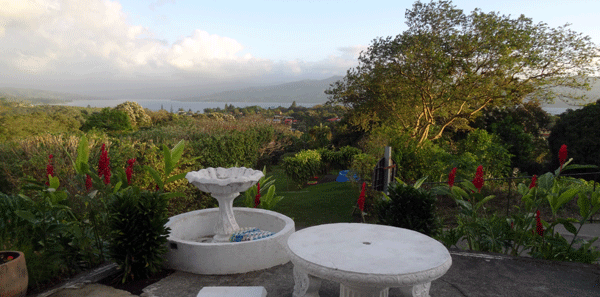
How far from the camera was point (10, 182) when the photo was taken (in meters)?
7.00

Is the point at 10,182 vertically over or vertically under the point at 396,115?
under

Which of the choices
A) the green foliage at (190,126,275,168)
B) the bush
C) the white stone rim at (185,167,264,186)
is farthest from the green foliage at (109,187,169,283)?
the bush

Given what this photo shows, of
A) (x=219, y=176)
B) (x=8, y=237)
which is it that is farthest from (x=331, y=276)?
(x=8, y=237)

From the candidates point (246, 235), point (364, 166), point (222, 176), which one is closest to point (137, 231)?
point (246, 235)

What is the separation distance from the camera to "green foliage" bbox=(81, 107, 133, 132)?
23891 millimetres

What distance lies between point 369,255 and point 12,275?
11.0ft

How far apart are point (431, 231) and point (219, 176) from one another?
134 inches

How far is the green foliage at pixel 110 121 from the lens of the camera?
23.9m

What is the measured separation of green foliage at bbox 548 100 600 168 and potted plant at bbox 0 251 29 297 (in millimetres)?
22651

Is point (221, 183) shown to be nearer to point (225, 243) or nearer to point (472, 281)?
point (225, 243)

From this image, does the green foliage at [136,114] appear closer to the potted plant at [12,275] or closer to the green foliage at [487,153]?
the green foliage at [487,153]

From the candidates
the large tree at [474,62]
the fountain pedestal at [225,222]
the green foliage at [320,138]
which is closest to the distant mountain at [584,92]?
the large tree at [474,62]

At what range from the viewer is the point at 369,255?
3018 millimetres

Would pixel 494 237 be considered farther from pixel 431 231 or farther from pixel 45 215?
pixel 45 215
